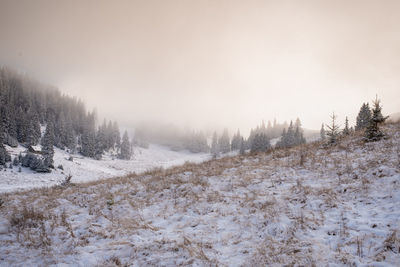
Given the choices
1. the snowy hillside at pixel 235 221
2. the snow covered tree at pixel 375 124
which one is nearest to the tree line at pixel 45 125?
the snowy hillside at pixel 235 221

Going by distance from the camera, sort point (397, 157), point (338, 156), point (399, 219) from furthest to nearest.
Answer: point (338, 156) → point (397, 157) → point (399, 219)

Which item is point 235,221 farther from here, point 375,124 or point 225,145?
point 225,145

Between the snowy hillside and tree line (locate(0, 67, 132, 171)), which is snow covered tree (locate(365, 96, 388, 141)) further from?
tree line (locate(0, 67, 132, 171))

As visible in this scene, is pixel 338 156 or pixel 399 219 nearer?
pixel 399 219

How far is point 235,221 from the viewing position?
608cm

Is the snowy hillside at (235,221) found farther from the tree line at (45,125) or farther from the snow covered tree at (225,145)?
the snow covered tree at (225,145)

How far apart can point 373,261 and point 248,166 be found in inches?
304

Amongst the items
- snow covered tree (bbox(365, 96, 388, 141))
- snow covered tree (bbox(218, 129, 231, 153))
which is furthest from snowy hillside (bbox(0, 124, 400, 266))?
snow covered tree (bbox(218, 129, 231, 153))

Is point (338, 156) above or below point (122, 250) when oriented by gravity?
above

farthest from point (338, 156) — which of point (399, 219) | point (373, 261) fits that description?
point (373, 261)

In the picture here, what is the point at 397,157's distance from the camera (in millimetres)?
7832

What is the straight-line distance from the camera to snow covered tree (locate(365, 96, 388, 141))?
35.8 ft

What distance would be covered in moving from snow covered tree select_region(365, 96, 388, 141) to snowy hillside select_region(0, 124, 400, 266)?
1.00 meters

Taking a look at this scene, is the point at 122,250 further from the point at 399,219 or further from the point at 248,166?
the point at 248,166
